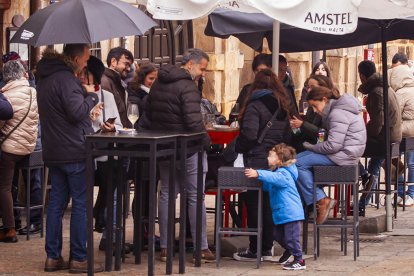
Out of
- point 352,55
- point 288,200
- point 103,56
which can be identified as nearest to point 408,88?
point 103,56

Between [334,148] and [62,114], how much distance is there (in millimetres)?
2600

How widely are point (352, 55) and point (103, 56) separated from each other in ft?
55.0

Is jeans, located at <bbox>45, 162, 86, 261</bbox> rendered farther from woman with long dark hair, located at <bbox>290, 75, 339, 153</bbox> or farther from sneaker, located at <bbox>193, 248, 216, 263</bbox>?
woman with long dark hair, located at <bbox>290, 75, 339, 153</bbox>

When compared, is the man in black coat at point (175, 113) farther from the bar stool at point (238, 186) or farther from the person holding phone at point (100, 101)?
the person holding phone at point (100, 101)

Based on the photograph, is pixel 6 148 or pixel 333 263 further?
pixel 6 148

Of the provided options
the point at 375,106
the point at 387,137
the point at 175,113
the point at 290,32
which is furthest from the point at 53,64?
the point at 290,32

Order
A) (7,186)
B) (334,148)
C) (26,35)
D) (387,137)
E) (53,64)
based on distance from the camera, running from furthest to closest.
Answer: (387,137)
(7,186)
(334,148)
(26,35)
(53,64)

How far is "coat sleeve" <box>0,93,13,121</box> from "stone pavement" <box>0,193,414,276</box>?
3.85ft

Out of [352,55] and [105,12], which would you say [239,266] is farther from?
[352,55]

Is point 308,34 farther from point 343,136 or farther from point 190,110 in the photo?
point 190,110

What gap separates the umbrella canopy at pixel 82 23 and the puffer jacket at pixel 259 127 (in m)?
1.10

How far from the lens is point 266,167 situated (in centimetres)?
1144

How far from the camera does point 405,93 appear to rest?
673 inches

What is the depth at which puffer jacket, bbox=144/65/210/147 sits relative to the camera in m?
11.0
